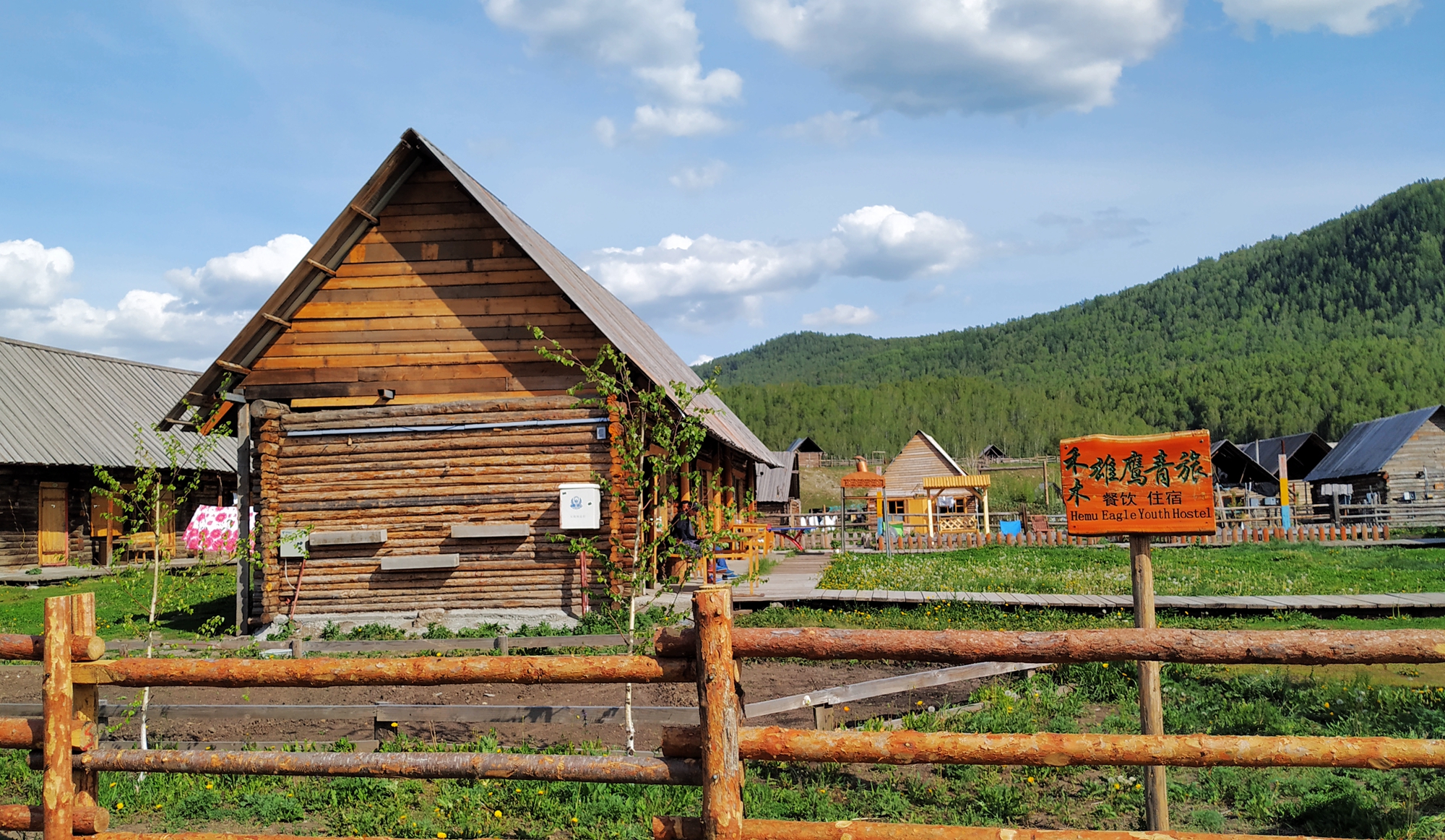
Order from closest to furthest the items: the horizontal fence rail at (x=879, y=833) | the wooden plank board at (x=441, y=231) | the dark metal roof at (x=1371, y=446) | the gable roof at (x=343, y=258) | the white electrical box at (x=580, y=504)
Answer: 1. the horizontal fence rail at (x=879, y=833)
2. the white electrical box at (x=580, y=504)
3. the gable roof at (x=343, y=258)
4. the wooden plank board at (x=441, y=231)
5. the dark metal roof at (x=1371, y=446)

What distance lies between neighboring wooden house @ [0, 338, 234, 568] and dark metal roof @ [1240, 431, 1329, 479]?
200ft

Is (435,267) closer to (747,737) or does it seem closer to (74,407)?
(747,737)

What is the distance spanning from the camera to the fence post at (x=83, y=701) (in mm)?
4559

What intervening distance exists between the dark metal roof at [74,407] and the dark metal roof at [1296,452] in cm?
6086

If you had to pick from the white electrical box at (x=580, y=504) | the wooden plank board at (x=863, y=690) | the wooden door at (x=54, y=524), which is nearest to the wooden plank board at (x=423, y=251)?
the white electrical box at (x=580, y=504)

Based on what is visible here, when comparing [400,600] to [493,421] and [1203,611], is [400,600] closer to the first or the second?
[493,421]

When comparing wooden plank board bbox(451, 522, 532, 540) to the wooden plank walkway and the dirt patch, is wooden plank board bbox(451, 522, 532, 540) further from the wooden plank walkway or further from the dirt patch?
the dirt patch

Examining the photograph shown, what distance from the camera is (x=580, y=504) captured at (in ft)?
43.2

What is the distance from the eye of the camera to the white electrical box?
42.9ft

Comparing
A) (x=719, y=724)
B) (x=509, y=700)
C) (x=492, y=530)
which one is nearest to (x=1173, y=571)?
(x=492, y=530)

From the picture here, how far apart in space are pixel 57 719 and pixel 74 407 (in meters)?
29.9

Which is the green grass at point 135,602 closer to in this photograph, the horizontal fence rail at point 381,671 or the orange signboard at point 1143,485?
the horizontal fence rail at point 381,671

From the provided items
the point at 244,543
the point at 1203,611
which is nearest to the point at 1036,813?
the point at 244,543

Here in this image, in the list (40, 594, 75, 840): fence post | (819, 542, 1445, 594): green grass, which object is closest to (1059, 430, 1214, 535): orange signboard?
(40, 594, 75, 840): fence post
